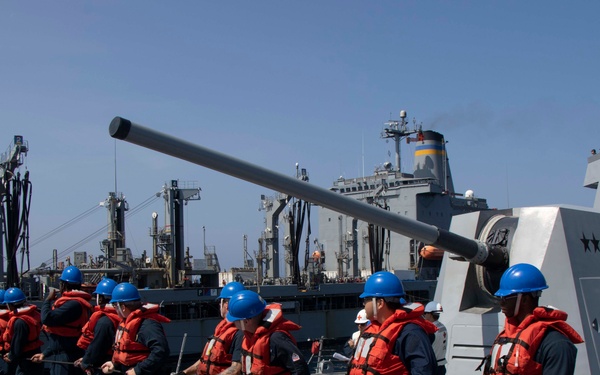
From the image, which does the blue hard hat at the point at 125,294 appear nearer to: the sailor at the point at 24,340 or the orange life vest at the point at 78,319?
the orange life vest at the point at 78,319

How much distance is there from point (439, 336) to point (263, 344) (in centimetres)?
219

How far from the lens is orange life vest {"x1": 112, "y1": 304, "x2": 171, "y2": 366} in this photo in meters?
6.05

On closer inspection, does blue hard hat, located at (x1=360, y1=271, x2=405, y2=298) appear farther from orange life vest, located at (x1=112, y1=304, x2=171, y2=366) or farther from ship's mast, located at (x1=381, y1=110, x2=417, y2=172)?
ship's mast, located at (x1=381, y1=110, x2=417, y2=172)

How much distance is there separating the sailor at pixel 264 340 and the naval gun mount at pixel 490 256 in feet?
3.27

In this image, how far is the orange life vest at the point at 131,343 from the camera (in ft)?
19.8

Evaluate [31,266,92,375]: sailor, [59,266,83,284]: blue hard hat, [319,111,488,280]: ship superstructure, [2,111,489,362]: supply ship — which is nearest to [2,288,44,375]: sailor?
[31,266,92,375]: sailor

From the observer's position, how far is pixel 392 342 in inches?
153

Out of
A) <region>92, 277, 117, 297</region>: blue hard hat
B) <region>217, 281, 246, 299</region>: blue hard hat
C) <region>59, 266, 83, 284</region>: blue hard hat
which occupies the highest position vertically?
<region>59, 266, 83, 284</region>: blue hard hat

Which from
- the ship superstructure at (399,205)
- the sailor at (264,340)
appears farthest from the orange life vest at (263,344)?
the ship superstructure at (399,205)

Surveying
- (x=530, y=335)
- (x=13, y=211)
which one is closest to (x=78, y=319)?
(x=530, y=335)

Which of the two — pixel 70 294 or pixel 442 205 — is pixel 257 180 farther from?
pixel 442 205

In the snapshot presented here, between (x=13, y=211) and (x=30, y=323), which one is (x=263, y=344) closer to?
(x=30, y=323)

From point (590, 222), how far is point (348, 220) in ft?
132

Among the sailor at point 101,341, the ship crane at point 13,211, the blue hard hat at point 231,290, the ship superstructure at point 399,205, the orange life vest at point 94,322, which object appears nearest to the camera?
the blue hard hat at point 231,290
